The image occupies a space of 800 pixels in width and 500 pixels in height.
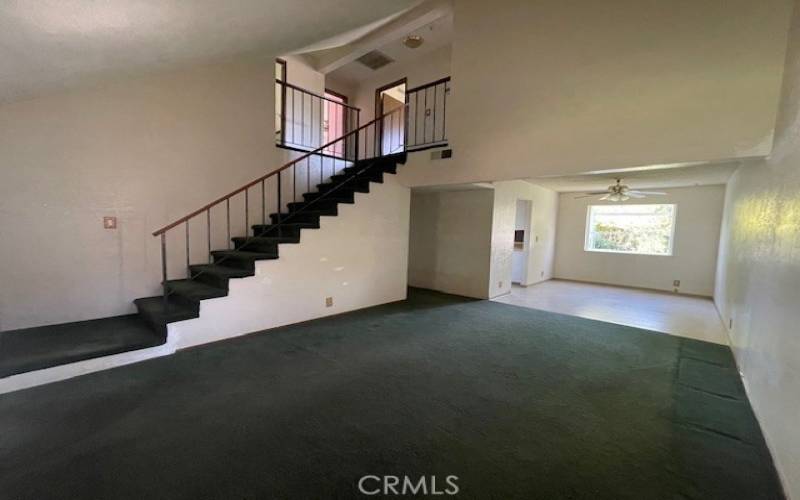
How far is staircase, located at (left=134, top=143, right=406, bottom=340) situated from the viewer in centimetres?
354

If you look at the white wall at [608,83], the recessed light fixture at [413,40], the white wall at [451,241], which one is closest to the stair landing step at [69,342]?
the white wall at [608,83]

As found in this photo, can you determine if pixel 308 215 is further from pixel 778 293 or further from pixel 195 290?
pixel 778 293

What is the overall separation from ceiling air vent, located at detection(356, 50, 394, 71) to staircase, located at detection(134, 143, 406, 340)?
2565 mm

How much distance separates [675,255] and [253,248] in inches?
343

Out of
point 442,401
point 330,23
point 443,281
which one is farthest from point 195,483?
point 443,281

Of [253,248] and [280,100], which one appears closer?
[253,248]

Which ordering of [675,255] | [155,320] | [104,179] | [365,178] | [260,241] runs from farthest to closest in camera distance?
[675,255] → [365,178] → [260,241] → [104,179] → [155,320]

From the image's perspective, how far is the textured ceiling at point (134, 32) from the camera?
1871 millimetres

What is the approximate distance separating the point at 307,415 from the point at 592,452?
1.87 m

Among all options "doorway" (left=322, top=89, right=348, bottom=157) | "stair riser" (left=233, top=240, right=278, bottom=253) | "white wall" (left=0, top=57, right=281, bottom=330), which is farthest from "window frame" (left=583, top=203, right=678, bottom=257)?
"white wall" (left=0, top=57, right=281, bottom=330)

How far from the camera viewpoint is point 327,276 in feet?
15.6

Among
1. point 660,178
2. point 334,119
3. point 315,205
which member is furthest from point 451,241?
point 334,119

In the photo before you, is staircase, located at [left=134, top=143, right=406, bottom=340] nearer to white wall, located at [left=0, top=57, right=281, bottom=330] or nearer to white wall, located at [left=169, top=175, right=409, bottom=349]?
white wall, located at [left=169, top=175, right=409, bottom=349]

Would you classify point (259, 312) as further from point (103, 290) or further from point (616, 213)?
point (616, 213)
